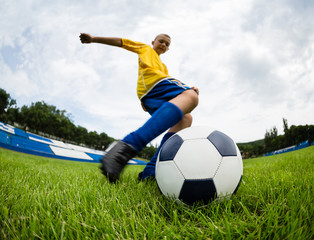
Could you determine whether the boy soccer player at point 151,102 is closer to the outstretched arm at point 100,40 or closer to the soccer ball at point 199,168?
the outstretched arm at point 100,40

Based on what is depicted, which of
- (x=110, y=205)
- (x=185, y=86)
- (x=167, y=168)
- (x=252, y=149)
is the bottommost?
(x=252, y=149)

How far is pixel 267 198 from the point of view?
1188 millimetres

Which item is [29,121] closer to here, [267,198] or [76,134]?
[76,134]

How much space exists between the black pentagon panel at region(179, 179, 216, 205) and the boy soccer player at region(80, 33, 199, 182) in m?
0.56

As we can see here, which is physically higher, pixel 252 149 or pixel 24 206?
pixel 24 206

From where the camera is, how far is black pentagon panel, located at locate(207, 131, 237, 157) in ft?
3.91

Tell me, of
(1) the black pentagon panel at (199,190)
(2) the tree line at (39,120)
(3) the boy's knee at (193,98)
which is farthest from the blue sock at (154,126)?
(2) the tree line at (39,120)

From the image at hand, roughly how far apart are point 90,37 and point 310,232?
2511mm

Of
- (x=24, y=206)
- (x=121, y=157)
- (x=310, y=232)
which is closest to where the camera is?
(x=310, y=232)

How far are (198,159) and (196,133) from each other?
0.24m

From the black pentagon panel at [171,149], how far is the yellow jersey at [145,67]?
79cm

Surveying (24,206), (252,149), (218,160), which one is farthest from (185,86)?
(252,149)

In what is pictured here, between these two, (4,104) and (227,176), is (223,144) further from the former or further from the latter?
(4,104)

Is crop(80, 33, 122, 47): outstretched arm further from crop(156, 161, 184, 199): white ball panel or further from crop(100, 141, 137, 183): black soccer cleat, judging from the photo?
crop(156, 161, 184, 199): white ball panel
